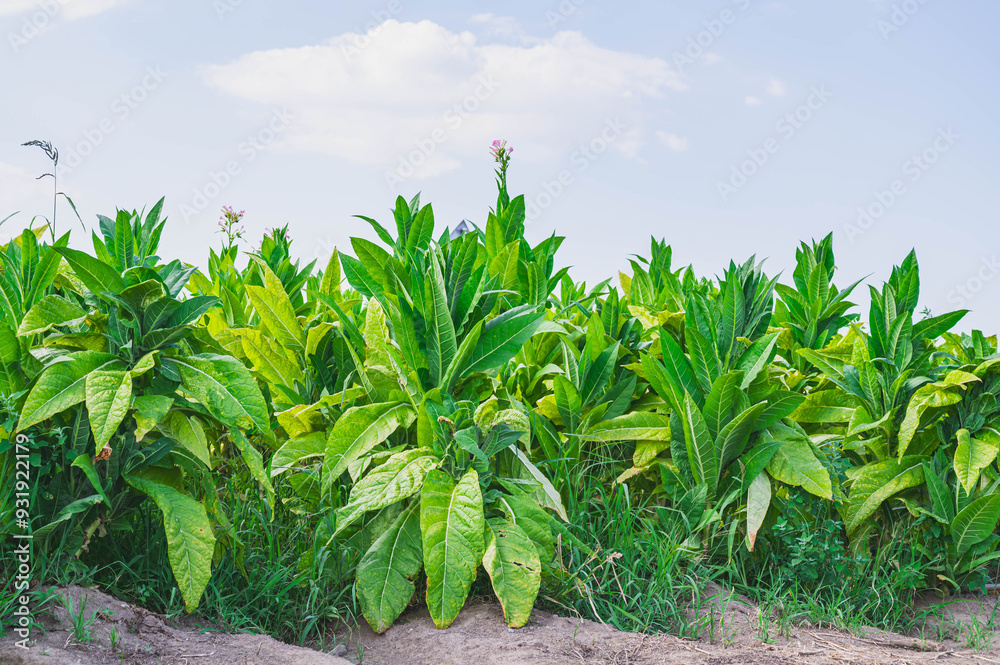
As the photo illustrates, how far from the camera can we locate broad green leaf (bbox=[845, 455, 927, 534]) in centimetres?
375

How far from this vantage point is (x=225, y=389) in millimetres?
2789

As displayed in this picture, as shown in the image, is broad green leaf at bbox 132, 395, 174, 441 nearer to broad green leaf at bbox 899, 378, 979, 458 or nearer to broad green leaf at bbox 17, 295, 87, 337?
broad green leaf at bbox 17, 295, 87, 337

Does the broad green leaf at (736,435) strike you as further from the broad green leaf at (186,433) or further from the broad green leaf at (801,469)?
the broad green leaf at (186,433)

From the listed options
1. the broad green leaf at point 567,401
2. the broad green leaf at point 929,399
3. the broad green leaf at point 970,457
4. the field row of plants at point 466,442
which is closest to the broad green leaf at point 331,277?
the field row of plants at point 466,442

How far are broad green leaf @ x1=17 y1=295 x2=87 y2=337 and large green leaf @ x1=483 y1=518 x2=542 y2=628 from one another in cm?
179

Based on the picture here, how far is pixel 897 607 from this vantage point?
3.63m

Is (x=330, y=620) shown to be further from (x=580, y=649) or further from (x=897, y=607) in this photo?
(x=897, y=607)

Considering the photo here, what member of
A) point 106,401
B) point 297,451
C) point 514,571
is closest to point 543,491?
point 514,571

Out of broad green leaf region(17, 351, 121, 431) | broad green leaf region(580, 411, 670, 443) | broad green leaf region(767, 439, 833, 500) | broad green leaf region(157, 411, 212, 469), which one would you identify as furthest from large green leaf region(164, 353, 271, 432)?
broad green leaf region(767, 439, 833, 500)

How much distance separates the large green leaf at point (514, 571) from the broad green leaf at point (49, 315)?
1.79 metres

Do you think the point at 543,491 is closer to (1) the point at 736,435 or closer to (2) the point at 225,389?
(1) the point at 736,435

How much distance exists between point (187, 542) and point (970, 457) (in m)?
3.51

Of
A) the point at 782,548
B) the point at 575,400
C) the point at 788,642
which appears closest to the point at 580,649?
the point at 788,642

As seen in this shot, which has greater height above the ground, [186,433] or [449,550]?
[186,433]
